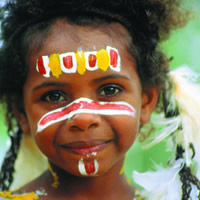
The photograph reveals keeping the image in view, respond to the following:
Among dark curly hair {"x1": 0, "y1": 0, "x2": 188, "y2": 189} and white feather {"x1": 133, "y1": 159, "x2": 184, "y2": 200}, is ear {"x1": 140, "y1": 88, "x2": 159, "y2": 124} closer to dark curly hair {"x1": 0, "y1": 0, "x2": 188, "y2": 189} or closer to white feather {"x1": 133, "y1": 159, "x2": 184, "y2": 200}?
dark curly hair {"x1": 0, "y1": 0, "x2": 188, "y2": 189}

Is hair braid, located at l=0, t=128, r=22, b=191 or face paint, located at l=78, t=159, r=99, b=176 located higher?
face paint, located at l=78, t=159, r=99, b=176

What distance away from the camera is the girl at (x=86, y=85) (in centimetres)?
160

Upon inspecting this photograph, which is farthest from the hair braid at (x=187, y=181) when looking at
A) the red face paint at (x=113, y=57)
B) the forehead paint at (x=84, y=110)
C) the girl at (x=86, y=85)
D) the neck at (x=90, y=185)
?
the red face paint at (x=113, y=57)

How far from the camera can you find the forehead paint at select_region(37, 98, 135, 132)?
1570 millimetres

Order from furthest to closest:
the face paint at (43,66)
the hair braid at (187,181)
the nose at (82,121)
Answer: the hair braid at (187,181), the face paint at (43,66), the nose at (82,121)

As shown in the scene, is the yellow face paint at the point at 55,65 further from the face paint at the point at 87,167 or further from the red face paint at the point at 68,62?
the face paint at the point at 87,167

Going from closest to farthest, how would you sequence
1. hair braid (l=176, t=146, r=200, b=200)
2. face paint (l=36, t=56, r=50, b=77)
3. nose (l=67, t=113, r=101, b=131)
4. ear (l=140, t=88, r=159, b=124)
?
nose (l=67, t=113, r=101, b=131)
face paint (l=36, t=56, r=50, b=77)
hair braid (l=176, t=146, r=200, b=200)
ear (l=140, t=88, r=159, b=124)

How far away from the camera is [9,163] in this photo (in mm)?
2100

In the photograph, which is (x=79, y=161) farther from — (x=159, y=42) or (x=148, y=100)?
(x=159, y=42)

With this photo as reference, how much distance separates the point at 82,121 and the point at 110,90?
0.80ft

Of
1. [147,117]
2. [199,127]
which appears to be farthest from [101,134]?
[199,127]

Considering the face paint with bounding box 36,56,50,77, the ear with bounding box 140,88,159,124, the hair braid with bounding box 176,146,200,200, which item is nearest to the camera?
the face paint with bounding box 36,56,50,77

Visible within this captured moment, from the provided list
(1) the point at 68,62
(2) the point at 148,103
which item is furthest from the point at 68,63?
(2) the point at 148,103

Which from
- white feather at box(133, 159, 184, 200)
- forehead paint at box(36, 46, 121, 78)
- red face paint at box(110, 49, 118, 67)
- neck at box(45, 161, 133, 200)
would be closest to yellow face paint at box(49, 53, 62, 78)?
forehead paint at box(36, 46, 121, 78)
